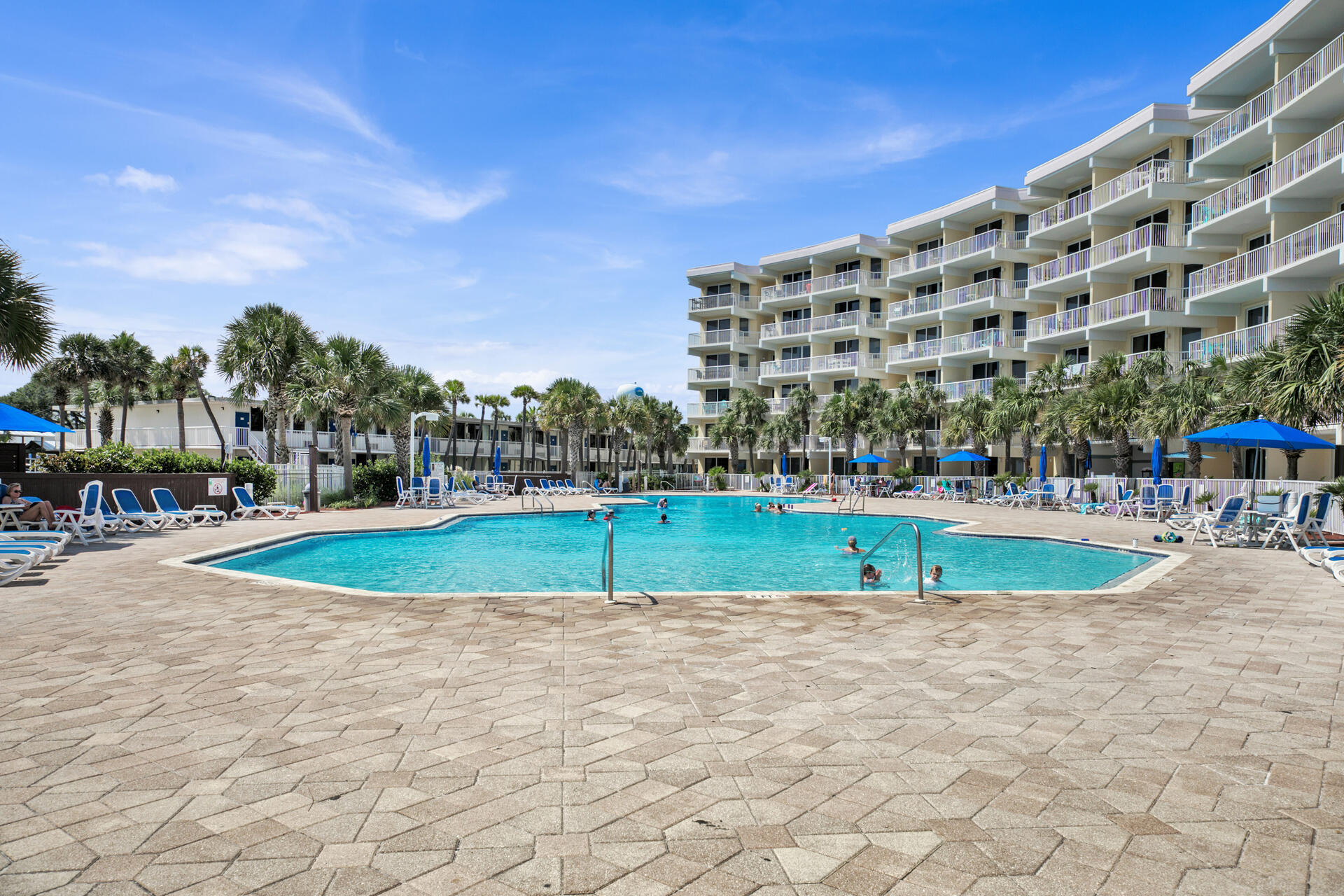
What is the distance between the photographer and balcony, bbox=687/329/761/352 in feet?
161

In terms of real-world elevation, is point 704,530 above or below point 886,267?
below

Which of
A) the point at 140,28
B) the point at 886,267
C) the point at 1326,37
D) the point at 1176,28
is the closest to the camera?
the point at 140,28

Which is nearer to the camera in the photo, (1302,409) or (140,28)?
(140,28)

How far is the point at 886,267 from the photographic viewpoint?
43.4 metres

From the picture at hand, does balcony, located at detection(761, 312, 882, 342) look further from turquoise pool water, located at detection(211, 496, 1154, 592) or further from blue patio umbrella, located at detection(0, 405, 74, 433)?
blue patio umbrella, located at detection(0, 405, 74, 433)

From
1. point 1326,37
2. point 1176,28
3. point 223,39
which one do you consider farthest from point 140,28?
point 1326,37

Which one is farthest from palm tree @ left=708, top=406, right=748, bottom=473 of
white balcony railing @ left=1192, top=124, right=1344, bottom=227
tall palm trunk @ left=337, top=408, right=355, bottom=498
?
white balcony railing @ left=1192, top=124, right=1344, bottom=227

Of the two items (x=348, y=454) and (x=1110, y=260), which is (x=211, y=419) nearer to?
(x=348, y=454)

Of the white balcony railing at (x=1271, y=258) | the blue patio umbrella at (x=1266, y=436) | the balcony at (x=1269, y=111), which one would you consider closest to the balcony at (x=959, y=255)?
the balcony at (x=1269, y=111)

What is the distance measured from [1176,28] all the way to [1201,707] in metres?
19.6

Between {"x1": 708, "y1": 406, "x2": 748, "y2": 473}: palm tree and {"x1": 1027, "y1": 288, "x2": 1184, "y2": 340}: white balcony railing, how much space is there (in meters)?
17.0

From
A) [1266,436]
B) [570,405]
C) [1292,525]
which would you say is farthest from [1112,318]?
[570,405]

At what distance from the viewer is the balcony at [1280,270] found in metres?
19.7

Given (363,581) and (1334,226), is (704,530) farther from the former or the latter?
(1334,226)
